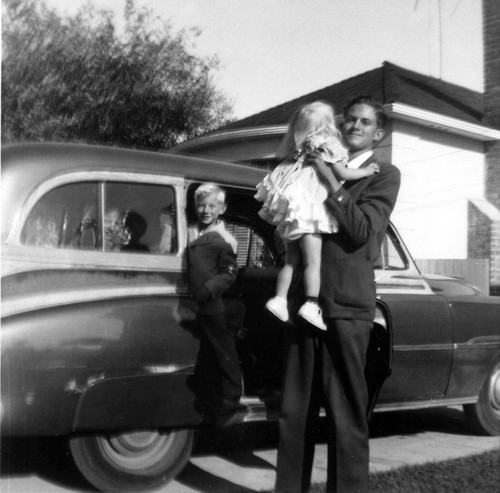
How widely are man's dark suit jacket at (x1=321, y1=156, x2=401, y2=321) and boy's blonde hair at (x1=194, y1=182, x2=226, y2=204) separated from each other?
→ 896 mm

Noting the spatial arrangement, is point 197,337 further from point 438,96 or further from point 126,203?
point 438,96

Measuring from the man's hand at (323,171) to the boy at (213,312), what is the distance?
2.62ft

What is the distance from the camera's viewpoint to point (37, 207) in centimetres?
301

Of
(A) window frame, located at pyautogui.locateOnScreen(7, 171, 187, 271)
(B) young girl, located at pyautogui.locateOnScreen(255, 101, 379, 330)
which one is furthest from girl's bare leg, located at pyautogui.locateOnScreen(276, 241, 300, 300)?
(A) window frame, located at pyautogui.locateOnScreen(7, 171, 187, 271)

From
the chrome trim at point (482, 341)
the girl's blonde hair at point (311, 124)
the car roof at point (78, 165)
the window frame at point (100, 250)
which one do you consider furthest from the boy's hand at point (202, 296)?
the chrome trim at point (482, 341)

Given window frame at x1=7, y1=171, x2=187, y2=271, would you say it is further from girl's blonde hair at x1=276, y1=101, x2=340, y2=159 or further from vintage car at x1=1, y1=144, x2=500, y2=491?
girl's blonde hair at x1=276, y1=101, x2=340, y2=159

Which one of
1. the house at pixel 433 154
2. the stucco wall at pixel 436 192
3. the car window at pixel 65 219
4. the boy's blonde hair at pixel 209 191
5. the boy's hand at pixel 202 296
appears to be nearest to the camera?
the car window at pixel 65 219

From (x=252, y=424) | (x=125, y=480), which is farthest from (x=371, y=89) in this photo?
(x=125, y=480)

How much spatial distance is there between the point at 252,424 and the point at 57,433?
7.16 feet

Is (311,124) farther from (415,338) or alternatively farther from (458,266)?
(458,266)

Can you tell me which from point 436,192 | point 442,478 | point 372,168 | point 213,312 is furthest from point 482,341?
point 372,168

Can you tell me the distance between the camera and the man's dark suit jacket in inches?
109

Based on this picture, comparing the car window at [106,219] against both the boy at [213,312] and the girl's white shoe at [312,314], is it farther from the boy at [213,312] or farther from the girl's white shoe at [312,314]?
the girl's white shoe at [312,314]

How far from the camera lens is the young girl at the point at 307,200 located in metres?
2.83
